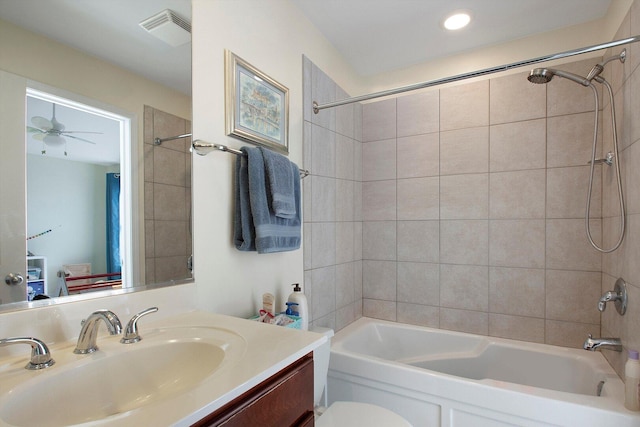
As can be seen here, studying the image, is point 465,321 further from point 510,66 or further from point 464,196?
point 510,66

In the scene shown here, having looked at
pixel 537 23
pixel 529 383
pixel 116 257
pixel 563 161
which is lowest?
pixel 529 383

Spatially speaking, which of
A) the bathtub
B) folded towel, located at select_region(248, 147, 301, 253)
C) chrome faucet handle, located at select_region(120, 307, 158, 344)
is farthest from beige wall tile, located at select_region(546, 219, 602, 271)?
chrome faucet handle, located at select_region(120, 307, 158, 344)

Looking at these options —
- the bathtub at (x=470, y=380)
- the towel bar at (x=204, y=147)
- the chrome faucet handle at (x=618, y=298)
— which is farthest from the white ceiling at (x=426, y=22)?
the bathtub at (x=470, y=380)

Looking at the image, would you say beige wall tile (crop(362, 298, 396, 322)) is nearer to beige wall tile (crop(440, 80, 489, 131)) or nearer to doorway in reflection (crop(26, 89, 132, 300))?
beige wall tile (crop(440, 80, 489, 131))

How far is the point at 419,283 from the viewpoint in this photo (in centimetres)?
241

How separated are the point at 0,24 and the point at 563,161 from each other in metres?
2.57

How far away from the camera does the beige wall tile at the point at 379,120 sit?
99.3 inches

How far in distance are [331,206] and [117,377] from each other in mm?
1581

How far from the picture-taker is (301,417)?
85 cm

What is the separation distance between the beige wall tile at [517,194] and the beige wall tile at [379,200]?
2.22ft

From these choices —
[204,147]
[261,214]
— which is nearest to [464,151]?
[261,214]

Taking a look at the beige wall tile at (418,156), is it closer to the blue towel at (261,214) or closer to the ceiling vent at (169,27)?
the blue towel at (261,214)

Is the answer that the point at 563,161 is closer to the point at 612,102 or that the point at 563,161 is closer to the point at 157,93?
the point at 612,102

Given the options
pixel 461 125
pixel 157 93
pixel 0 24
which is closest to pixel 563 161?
pixel 461 125
